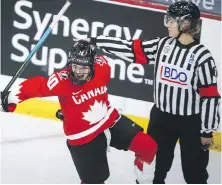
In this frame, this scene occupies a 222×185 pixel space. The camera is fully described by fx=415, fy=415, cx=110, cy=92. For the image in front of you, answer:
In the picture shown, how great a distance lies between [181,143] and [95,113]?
1.74 ft

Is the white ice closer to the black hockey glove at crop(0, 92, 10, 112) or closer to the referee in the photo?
the referee

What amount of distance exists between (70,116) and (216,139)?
3.60ft

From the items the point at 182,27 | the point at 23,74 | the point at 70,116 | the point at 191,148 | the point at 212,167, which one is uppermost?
the point at 182,27

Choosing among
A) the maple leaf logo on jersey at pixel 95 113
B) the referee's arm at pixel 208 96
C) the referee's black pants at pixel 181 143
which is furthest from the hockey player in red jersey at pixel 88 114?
the referee's arm at pixel 208 96

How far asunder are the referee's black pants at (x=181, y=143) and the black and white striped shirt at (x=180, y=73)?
0.05 m

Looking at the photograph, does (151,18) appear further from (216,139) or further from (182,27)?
(216,139)

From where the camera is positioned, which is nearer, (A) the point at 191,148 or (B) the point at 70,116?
(B) the point at 70,116

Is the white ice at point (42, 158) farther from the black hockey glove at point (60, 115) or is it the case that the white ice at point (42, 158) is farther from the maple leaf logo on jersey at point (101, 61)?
the maple leaf logo on jersey at point (101, 61)

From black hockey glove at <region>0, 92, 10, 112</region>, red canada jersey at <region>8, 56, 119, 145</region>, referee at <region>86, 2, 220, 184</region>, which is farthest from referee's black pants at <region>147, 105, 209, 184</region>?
black hockey glove at <region>0, 92, 10, 112</region>

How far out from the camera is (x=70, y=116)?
72.3 inches

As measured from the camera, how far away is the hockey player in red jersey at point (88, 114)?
5.71 ft

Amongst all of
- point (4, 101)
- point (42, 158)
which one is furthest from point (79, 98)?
point (42, 158)

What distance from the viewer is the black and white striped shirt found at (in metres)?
1.92

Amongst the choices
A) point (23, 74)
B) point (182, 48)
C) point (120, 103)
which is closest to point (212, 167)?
point (120, 103)
